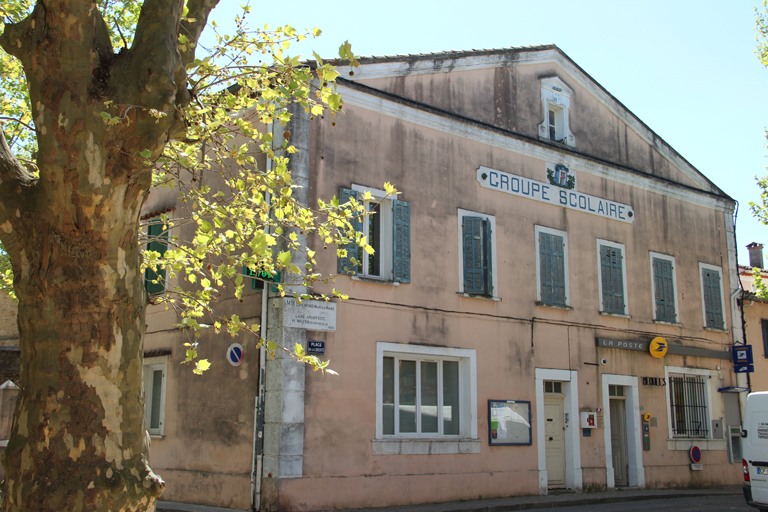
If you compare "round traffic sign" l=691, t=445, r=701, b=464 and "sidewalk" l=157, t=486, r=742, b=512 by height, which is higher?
"round traffic sign" l=691, t=445, r=701, b=464

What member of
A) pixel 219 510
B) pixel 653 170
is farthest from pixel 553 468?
pixel 653 170

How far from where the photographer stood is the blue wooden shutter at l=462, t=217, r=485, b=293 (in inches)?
509

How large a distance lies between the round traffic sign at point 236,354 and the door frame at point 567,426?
5.71 meters

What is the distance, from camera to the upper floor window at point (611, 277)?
50.2 feet

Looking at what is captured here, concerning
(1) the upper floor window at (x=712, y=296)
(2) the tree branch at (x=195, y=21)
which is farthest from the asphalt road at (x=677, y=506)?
(2) the tree branch at (x=195, y=21)

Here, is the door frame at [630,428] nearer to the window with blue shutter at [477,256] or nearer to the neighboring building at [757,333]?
the window with blue shutter at [477,256]

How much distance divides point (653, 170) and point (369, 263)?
9.05 m

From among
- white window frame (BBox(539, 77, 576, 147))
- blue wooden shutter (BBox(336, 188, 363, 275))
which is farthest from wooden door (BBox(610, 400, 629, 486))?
blue wooden shutter (BBox(336, 188, 363, 275))

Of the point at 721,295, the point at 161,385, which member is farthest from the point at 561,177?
the point at 161,385

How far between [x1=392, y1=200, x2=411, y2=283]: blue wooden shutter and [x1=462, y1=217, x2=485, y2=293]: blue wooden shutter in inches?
53.5

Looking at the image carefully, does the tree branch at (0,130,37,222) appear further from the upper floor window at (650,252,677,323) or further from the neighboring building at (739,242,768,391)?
the neighboring building at (739,242,768,391)

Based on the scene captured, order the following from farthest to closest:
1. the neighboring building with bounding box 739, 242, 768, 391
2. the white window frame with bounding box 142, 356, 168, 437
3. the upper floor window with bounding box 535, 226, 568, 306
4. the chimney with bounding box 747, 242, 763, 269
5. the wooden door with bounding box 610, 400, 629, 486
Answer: the chimney with bounding box 747, 242, 763, 269
the neighboring building with bounding box 739, 242, 768, 391
the wooden door with bounding box 610, 400, 629, 486
the upper floor window with bounding box 535, 226, 568, 306
the white window frame with bounding box 142, 356, 168, 437

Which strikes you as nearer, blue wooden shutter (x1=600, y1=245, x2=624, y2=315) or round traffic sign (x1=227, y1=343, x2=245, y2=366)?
round traffic sign (x1=227, y1=343, x2=245, y2=366)

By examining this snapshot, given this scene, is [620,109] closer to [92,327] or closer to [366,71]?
[366,71]
